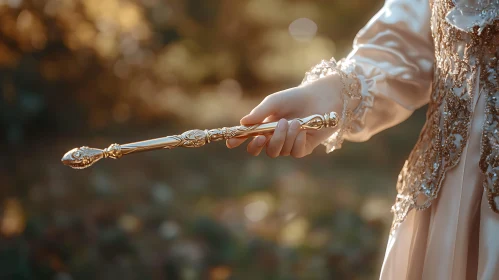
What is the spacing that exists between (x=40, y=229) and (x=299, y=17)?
9.06 ft

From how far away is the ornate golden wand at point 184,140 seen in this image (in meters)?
0.72

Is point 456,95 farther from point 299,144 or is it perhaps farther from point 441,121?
point 299,144

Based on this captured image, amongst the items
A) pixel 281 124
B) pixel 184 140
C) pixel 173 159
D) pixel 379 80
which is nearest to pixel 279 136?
pixel 281 124

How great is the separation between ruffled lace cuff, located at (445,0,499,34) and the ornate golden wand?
0.75 ft

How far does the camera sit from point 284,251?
2578 millimetres

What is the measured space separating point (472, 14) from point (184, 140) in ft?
1.52

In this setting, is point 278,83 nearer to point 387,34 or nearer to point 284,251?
point 284,251

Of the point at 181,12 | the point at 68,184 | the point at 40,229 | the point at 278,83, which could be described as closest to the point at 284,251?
the point at 40,229

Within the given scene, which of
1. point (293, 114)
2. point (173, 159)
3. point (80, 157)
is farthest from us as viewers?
point (173, 159)

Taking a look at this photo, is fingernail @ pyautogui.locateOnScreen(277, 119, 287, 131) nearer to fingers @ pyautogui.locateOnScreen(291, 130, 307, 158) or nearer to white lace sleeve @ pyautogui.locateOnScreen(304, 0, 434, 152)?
fingers @ pyautogui.locateOnScreen(291, 130, 307, 158)

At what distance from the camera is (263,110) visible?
800mm

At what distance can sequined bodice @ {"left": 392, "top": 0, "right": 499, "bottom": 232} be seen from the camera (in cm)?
73

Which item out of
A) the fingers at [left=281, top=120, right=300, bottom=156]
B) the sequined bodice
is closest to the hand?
the fingers at [left=281, top=120, right=300, bottom=156]

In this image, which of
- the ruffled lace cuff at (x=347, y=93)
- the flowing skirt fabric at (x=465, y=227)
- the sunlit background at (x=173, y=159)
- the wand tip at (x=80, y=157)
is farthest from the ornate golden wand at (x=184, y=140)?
the sunlit background at (x=173, y=159)
